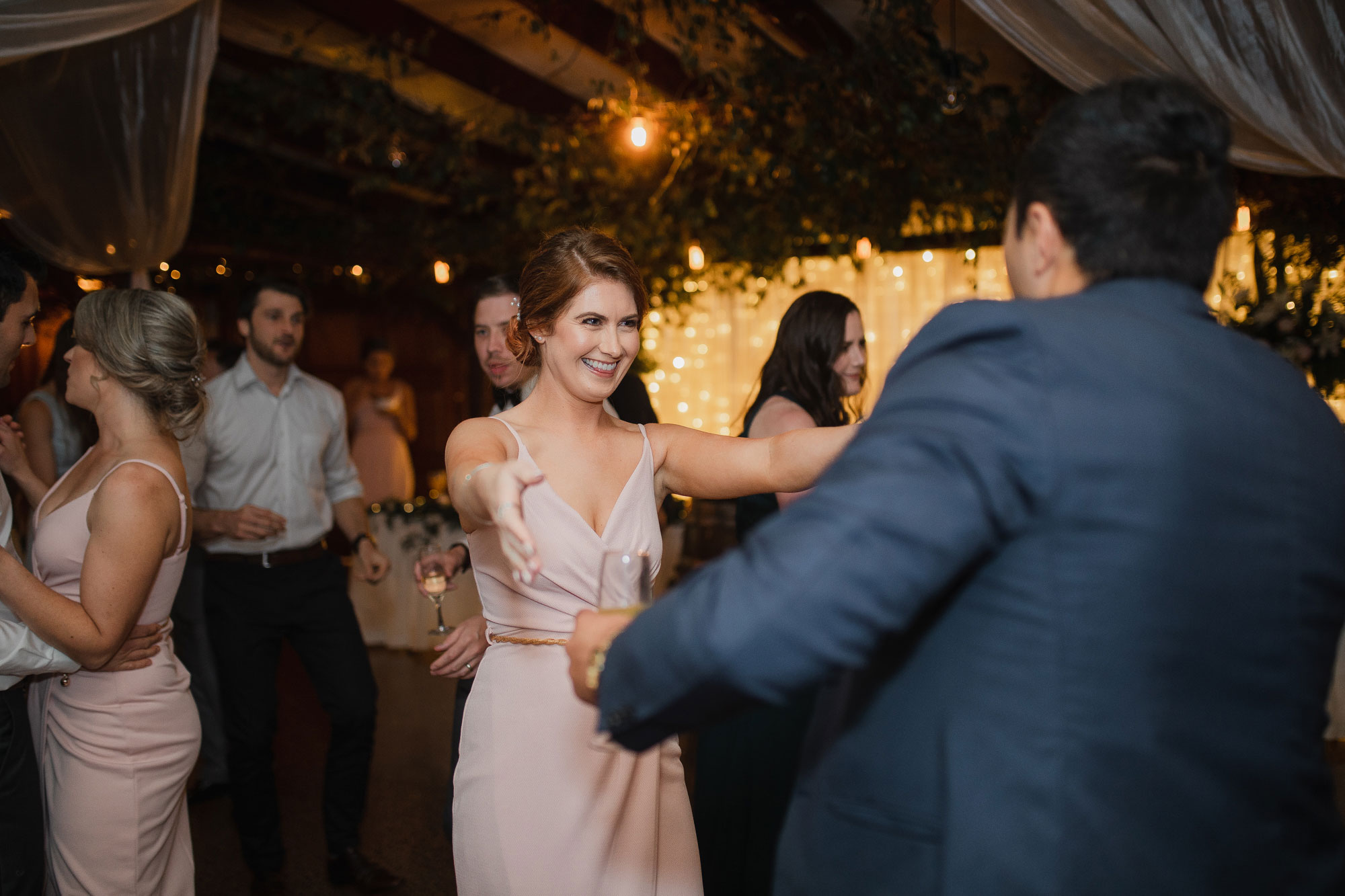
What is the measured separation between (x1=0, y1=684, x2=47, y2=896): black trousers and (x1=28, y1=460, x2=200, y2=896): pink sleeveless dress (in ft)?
0.32

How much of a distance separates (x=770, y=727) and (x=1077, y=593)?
6.00 feet

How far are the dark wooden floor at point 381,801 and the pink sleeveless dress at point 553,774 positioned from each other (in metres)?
1.60

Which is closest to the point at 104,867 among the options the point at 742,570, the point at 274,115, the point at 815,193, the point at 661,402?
the point at 742,570

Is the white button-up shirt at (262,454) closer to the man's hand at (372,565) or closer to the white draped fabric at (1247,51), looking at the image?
the man's hand at (372,565)

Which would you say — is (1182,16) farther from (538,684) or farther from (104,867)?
(104,867)

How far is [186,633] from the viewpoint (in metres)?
3.77

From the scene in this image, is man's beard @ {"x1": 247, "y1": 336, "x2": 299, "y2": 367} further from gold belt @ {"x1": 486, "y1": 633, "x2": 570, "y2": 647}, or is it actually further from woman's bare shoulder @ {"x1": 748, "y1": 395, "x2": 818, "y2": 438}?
gold belt @ {"x1": 486, "y1": 633, "x2": 570, "y2": 647}

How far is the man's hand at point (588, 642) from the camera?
3.51ft

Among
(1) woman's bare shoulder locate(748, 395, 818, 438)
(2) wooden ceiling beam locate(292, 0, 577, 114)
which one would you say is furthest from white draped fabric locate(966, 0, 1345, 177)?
(2) wooden ceiling beam locate(292, 0, 577, 114)

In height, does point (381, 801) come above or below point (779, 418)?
below

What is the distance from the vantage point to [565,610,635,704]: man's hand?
107cm

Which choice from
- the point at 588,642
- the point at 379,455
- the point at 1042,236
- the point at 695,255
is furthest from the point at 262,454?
the point at 379,455

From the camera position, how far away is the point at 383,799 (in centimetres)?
373

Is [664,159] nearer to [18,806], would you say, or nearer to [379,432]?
[379,432]
